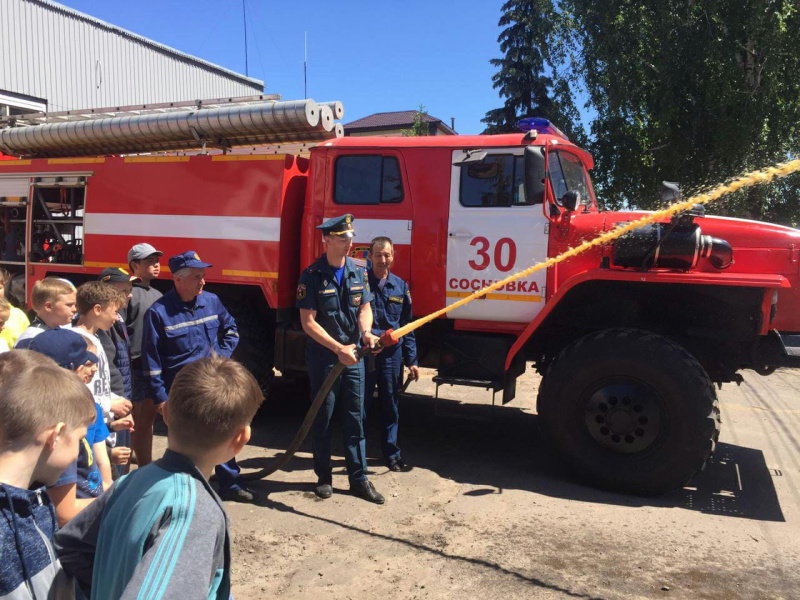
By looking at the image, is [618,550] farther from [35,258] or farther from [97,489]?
[35,258]

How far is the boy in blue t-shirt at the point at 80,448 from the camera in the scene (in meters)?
1.88

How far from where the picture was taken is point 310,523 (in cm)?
400

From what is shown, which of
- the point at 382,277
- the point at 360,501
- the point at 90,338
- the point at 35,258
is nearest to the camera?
the point at 90,338

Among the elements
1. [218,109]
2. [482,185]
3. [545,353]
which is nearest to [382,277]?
[482,185]

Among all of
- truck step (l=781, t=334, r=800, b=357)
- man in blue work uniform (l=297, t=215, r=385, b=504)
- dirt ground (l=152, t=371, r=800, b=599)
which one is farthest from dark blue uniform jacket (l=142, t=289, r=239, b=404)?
truck step (l=781, t=334, r=800, b=357)

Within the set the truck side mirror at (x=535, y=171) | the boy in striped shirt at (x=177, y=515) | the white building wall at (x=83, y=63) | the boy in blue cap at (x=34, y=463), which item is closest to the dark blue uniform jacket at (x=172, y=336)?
the boy in blue cap at (x=34, y=463)

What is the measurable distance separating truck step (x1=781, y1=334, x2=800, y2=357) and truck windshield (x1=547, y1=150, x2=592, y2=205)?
6.08 ft

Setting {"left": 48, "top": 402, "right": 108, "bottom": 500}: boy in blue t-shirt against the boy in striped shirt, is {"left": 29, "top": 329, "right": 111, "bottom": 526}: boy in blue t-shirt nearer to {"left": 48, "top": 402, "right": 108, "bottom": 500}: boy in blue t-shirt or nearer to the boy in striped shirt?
{"left": 48, "top": 402, "right": 108, "bottom": 500}: boy in blue t-shirt

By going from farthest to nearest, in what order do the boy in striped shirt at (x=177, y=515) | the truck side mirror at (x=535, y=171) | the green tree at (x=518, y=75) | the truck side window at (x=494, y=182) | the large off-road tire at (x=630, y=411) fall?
the green tree at (x=518, y=75), the truck side window at (x=494, y=182), the truck side mirror at (x=535, y=171), the large off-road tire at (x=630, y=411), the boy in striped shirt at (x=177, y=515)

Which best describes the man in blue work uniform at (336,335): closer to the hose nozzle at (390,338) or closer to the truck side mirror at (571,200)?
the hose nozzle at (390,338)

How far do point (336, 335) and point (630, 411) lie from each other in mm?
2195

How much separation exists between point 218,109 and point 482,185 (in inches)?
109

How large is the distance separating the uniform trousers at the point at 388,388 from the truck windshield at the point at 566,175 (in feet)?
6.07

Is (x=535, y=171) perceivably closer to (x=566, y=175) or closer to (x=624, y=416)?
(x=566, y=175)
